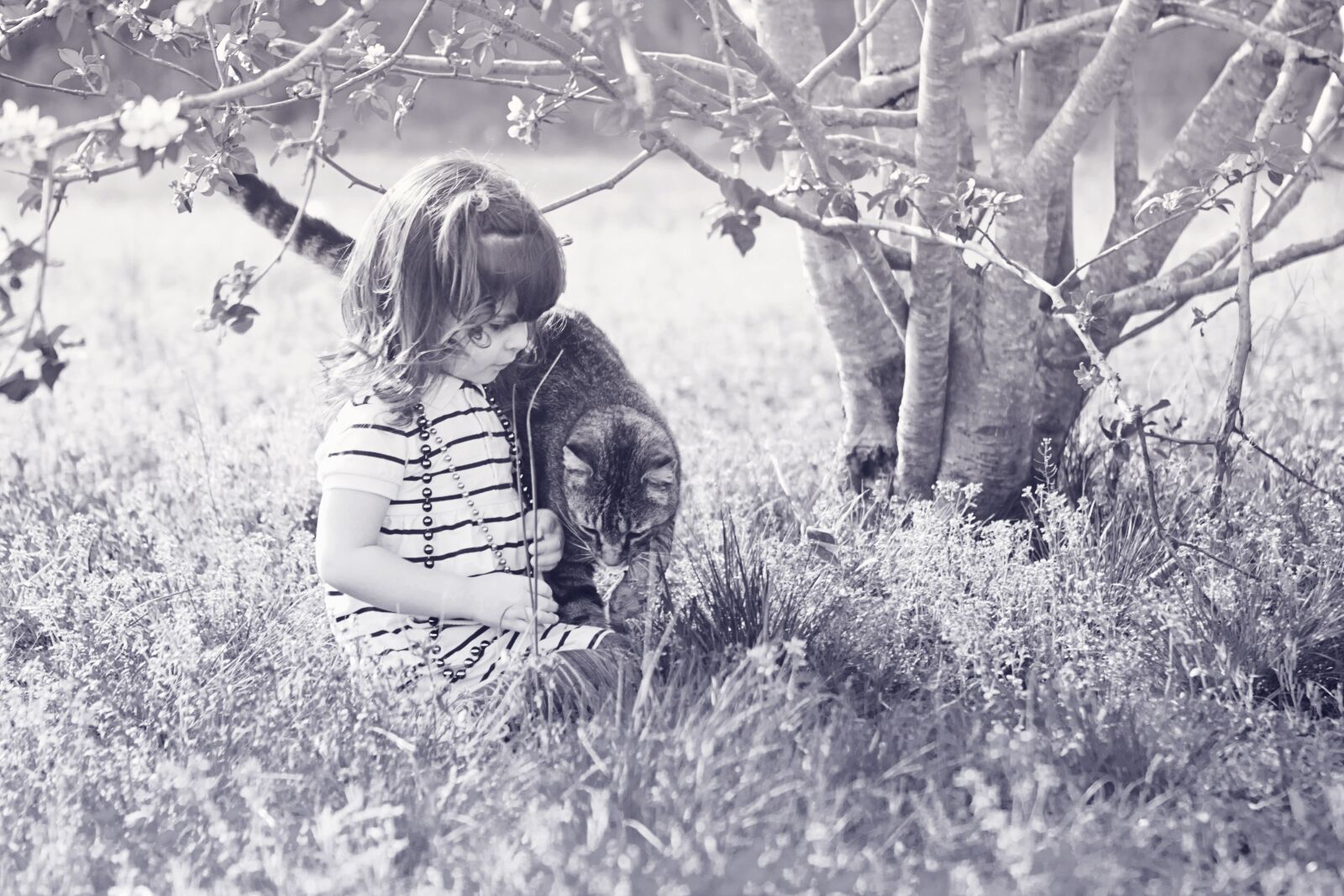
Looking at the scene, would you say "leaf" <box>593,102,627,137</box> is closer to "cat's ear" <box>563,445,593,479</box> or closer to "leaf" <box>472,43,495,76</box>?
"leaf" <box>472,43,495,76</box>

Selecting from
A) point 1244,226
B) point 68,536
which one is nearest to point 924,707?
point 1244,226

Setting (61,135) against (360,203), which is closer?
(61,135)

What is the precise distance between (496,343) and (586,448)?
262 mm

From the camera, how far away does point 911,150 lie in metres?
3.30

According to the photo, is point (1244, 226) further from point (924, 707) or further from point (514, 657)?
point (514, 657)

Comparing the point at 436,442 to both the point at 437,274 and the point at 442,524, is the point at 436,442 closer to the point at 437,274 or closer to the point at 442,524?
the point at 442,524

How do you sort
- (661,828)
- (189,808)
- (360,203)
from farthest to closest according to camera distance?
(360,203)
(189,808)
(661,828)

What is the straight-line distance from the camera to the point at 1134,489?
3275mm

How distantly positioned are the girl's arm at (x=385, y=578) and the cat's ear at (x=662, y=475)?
1.01ft

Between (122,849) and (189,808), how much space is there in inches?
4.8

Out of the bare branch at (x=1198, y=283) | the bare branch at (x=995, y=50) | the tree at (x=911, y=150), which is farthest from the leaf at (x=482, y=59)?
the bare branch at (x=1198, y=283)

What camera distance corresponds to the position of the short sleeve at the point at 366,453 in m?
2.40

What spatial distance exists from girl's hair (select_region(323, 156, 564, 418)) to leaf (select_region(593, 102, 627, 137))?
44 cm

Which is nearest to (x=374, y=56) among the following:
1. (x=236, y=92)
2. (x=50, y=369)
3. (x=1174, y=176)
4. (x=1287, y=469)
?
(x=236, y=92)
